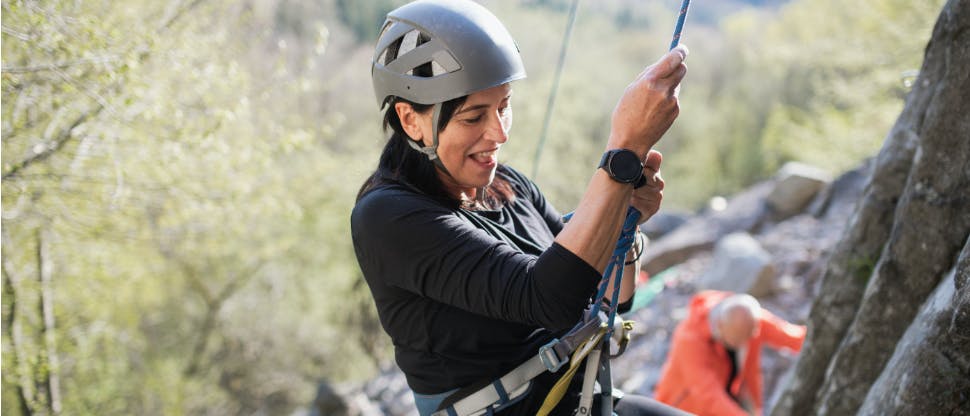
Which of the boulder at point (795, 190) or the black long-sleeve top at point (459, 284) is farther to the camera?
the boulder at point (795, 190)

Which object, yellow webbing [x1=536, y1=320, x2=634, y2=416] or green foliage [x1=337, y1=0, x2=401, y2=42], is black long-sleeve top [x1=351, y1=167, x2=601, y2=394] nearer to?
yellow webbing [x1=536, y1=320, x2=634, y2=416]

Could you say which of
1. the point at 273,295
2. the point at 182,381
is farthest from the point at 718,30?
the point at 182,381

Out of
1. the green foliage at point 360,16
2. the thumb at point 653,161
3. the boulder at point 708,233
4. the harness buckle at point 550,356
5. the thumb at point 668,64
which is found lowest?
the boulder at point 708,233

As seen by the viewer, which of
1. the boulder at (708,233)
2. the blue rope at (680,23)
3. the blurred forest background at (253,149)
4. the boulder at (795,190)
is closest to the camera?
the blue rope at (680,23)

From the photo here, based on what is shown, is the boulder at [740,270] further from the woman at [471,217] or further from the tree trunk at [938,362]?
the woman at [471,217]

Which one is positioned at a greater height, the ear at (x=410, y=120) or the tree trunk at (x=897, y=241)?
the ear at (x=410, y=120)

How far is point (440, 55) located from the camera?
2152 mm

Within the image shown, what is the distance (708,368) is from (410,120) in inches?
144

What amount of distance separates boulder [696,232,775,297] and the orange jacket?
4.80m

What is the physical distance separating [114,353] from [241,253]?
4184 mm

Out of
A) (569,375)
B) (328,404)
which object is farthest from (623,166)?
(328,404)

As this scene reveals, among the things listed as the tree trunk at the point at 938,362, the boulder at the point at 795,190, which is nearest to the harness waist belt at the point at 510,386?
the tree trunk at the point at 938,362

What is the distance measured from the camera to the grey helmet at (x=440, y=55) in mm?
2113

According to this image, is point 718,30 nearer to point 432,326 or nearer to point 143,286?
point 143,286
